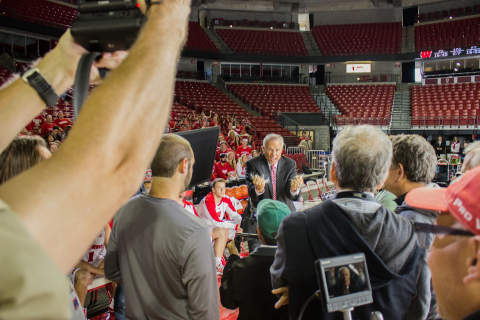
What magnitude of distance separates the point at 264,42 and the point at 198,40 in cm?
473

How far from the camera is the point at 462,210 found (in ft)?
2.76

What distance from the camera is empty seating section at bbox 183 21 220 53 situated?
22.4 m

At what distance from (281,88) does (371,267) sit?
22.9 m

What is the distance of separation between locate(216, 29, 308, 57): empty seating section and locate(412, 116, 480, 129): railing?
29.9ft

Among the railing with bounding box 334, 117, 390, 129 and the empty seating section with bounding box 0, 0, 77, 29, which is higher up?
the empty seating section with bounding box 0, 0, 77, 29

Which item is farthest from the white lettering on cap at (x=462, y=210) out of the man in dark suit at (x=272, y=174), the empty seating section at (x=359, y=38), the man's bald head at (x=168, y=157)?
the empty seating section at (x=359, y=38)

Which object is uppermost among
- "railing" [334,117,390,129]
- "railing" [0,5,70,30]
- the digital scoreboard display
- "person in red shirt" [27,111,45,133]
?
"railing" [0,5,70,30]

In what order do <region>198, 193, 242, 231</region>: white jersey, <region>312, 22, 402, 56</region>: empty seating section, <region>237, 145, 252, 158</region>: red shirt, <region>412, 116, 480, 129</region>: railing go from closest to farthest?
1. <region>198, 193, 242, 231</region>: white jersey
2. <region>237, 145, 252, 158</region>: red shirt
3. <region>412, 116, 480, 129</region>: railing
4. <region>312, 22, 402, 56</region>: empty seating section

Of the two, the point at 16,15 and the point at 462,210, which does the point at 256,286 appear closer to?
the point at 462,210

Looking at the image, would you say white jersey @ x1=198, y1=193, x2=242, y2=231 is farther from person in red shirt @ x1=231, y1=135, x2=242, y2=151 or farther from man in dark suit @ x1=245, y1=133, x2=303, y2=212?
person in red shirt @ x1=231, y1=135, x2=242, y2=151

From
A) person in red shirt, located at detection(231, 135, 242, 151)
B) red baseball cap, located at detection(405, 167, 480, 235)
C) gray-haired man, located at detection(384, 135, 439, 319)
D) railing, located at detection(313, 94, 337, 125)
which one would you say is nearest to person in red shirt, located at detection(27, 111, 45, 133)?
person in red shirt, located at detection(231, 135, 242, 151)

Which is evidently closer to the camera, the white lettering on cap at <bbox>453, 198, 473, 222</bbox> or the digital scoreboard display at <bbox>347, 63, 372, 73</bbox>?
the white lettering on cap at <bbox>453, 198, 473, 222</bbox>

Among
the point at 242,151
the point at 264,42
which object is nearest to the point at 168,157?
the point at 242,151

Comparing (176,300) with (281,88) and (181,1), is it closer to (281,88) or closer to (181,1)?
(181,1)
